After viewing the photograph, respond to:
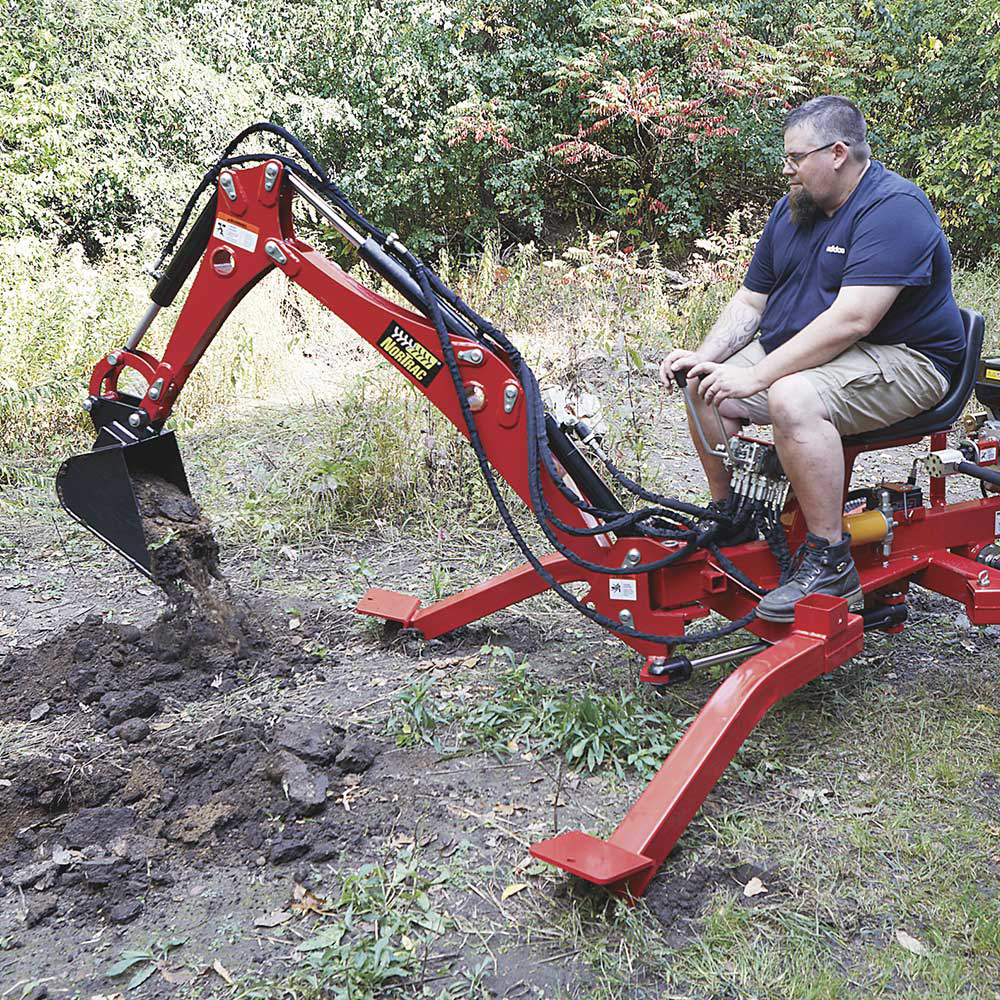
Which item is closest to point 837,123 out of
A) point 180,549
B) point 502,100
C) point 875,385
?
point 875,385

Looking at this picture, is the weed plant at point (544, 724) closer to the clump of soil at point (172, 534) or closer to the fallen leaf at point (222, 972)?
→ the clump of soil at point (172, 534)

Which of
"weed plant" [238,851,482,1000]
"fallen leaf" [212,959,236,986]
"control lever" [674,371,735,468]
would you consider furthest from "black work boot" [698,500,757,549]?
"fallen leaf" [212,959,236,986]

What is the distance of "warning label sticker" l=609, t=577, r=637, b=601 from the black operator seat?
2.91ft

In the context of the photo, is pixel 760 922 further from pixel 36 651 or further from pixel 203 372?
pixel 203 372

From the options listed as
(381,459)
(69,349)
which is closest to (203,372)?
(69,349)

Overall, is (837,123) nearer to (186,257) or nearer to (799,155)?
(799,155)

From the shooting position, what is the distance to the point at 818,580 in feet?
10.8

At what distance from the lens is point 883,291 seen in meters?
3.22

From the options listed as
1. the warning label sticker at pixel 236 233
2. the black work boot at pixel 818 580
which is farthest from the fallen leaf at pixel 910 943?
the warning label sticker at pixel 236 233

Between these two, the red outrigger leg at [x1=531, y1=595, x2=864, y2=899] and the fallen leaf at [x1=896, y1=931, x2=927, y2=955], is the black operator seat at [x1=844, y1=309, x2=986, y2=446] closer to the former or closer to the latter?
the red outrigger leg at [x1=531, y1=595, x2=864, y2=899]

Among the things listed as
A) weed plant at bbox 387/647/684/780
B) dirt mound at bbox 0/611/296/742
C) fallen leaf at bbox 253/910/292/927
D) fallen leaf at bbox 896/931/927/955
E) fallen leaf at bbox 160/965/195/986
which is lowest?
fallen leaf at bbox 896/931/927/955

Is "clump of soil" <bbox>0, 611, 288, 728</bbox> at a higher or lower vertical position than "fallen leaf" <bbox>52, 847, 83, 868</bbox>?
higher

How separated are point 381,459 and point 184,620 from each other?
1.80 metres

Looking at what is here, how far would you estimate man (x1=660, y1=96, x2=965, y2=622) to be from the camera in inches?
127
